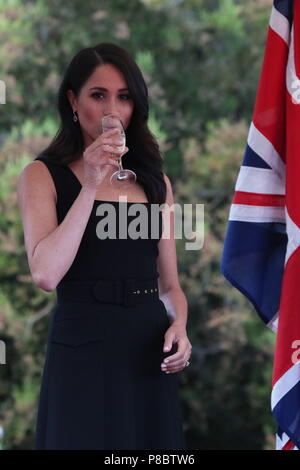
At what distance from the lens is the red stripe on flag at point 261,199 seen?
211 centimetres

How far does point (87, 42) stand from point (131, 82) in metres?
3.56

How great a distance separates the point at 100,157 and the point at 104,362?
50 cm

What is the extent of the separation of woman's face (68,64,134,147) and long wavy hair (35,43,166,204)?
0.02m

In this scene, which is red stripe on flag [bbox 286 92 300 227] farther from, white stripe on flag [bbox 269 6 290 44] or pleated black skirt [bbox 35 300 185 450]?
pleated black skirt [bbox 35 300 185 450]

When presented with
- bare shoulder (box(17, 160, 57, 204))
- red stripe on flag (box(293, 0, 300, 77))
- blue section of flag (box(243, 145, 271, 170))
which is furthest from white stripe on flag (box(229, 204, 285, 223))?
bare shoulder (box(17, 160, 57, 204))

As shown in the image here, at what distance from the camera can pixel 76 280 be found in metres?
2.04

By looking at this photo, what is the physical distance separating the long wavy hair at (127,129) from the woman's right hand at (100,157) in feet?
0.83

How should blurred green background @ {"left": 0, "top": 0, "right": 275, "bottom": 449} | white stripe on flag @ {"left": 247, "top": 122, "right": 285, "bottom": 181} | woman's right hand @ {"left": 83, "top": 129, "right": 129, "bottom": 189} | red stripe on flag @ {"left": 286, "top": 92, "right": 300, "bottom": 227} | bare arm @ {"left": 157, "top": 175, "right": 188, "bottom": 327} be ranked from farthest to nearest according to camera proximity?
blurred green background @ {"left": 0, "top": 0, "right": 275, "bottom": 449}, bare arm @ {"left": 157, "top": 175, "right": 188, "bottom": 327}, white stripe on flag @ {"left": 247, "top": 122, "right": 285, "bottom": 181}, red stripe on flag @ {"left": 286, "top": 92, "right": 300, "bottom": 227}, woman's right hand @ {"left": 83, "top": 129, "right": 129, "bottom": 189}

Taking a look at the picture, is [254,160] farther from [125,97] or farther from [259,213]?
[125,97]

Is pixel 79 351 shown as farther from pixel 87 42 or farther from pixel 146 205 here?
pixel 87 42

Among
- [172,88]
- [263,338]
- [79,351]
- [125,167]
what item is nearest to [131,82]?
[125,167]

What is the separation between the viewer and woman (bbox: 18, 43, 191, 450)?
6.31 feet

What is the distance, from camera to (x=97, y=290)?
2027mm

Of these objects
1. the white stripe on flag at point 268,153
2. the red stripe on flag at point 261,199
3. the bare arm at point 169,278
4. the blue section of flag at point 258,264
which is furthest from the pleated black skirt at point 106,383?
the white stripe on flag at point 268,153
